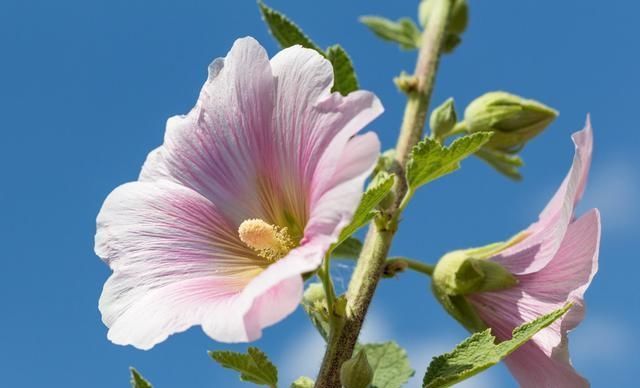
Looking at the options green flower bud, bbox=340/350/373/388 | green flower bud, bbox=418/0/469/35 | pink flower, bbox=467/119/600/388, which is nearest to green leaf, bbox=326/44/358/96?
pink flower, bbox=467/119/600/388

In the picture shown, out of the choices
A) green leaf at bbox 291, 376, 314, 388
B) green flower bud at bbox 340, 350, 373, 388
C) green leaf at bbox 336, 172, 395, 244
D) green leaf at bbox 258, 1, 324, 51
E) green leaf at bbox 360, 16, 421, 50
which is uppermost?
green leaf at bbox 360, 16, 421, 50

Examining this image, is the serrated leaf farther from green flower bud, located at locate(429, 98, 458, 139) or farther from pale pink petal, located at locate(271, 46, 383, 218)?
pale pink petal, located at locate(271, 46, 383, 218)

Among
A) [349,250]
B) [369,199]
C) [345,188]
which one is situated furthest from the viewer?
[349,250]

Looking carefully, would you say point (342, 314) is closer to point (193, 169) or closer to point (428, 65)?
point (193, 169)

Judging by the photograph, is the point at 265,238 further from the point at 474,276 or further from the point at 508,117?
the point at 508,117

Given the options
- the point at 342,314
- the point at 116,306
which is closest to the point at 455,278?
the point at 342,314

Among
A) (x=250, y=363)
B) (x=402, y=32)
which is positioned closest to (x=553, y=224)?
(x=250, y=363)

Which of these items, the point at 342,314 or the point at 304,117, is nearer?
the point at 304,117
